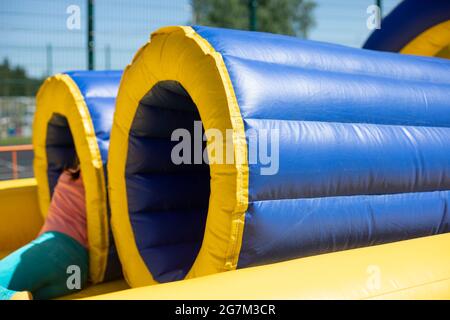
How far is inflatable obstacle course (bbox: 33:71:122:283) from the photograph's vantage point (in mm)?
2656

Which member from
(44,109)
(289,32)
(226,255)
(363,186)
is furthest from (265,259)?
(289,32)

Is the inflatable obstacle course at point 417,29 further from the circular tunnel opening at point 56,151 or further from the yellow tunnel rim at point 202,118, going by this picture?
the circular tunnel opening at point 56,151

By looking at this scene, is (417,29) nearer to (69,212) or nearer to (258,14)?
(69,212)

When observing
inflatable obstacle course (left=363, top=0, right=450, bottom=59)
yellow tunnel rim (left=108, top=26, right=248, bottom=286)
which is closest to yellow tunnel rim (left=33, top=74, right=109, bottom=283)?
yellow tunnel rim (left=108, top=26, right=248, bottom=286)

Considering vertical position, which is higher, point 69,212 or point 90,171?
point 90,171

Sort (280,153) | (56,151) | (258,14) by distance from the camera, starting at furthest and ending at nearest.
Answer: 1. (258,14)
2. (56,151)
3. (280,153)

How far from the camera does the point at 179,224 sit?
2496 millimetres

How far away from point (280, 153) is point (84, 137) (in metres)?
1.34

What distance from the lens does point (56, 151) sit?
11.3ft

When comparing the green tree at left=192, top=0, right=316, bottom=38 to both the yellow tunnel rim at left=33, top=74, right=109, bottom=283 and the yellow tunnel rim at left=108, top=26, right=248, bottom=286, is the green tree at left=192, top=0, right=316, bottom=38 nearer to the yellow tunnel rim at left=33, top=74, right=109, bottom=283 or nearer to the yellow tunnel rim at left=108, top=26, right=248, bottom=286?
the yellow tunnel rim at left=33, top=74, right=109, bottom=283

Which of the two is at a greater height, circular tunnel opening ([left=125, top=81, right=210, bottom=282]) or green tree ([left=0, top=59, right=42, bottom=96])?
green tree ([left=0, top=59, right=42, bottom=96])

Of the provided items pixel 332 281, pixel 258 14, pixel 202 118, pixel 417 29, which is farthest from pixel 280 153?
pixel 258 14

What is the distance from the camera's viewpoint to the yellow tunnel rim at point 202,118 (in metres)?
1.67
